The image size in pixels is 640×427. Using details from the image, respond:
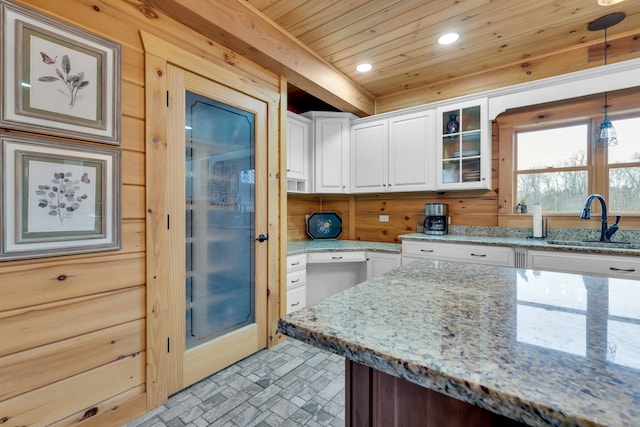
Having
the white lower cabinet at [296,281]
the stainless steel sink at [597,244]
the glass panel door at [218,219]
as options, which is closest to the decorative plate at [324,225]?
the white lower cabinet at [296,281]

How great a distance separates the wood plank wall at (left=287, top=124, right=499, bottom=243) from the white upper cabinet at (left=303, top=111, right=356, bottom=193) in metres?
0.43

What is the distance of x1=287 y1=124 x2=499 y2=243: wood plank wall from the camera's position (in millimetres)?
3086

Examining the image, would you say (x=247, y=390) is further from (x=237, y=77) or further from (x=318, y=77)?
(x=318, y=77)

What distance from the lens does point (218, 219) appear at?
Result: 213cm

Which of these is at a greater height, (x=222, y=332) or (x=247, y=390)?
(x=222, y=332)

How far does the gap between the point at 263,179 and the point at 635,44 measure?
10.9ft

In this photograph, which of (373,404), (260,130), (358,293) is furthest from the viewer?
(260,130)

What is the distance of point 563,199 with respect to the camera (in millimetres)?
2762

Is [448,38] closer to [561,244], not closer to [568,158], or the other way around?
[568,158]

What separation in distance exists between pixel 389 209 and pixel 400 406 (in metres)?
3.11

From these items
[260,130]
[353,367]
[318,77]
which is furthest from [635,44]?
[353,367]

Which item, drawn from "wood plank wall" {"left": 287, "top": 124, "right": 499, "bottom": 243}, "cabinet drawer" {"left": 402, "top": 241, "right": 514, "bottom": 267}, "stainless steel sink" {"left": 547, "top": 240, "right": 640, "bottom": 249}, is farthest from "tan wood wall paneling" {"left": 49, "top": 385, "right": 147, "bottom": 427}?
"stainless steel sink" {"left": 547, "top": 240, "right": 640, "bottom": 249}

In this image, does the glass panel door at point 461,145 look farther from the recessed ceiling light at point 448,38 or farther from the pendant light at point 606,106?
the pendant light at point 606,106

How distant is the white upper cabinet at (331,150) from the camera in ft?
11.3
